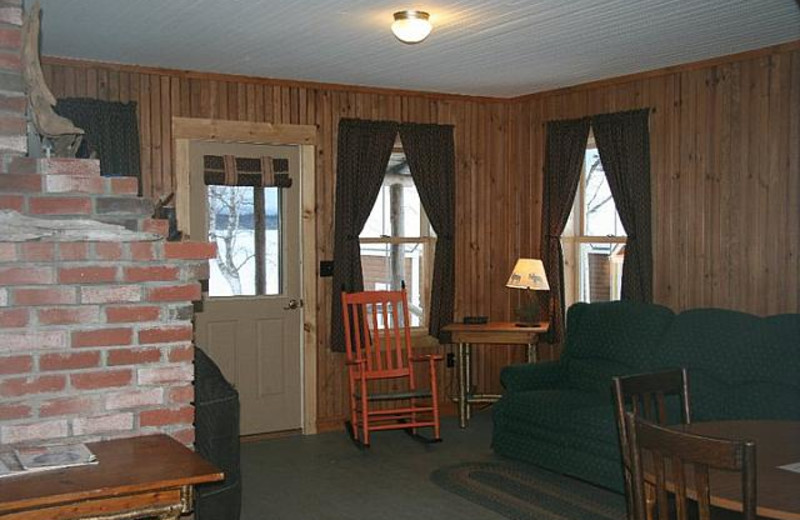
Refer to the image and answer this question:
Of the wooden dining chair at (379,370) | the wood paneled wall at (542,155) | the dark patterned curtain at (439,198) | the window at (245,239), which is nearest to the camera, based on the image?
the wood paneled wall at (542,155)

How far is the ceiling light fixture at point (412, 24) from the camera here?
4.49 metres

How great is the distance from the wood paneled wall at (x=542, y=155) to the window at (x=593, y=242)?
0.34 m

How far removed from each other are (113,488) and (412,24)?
2801 mm

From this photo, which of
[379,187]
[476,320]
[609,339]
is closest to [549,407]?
[609,339]

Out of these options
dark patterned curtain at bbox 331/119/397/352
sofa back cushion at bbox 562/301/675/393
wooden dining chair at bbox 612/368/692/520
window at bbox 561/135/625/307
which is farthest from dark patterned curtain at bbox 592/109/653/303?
wooden dining chair at bbox 612/368/692/520

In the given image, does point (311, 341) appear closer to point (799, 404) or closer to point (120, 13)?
point (120, 13)

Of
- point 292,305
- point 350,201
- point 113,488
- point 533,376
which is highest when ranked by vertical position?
point 350,201

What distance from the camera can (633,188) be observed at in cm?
629

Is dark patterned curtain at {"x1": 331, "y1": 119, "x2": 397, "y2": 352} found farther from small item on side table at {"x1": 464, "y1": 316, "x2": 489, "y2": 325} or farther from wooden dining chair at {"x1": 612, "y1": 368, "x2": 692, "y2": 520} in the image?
wooden dining chair at {"x1": 612, "y1": 368, "x2": 692, "y2": 520}

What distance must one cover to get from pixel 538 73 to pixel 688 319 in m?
1.98

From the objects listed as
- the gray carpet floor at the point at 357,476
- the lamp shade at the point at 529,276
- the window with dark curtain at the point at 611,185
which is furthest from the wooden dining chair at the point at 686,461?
the lamp shade at the point at 529,276

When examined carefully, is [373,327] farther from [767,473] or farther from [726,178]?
[767,473]

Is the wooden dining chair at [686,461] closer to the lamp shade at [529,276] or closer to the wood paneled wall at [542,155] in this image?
the wood paneled wall at [542,155]

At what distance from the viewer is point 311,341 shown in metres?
6.63
